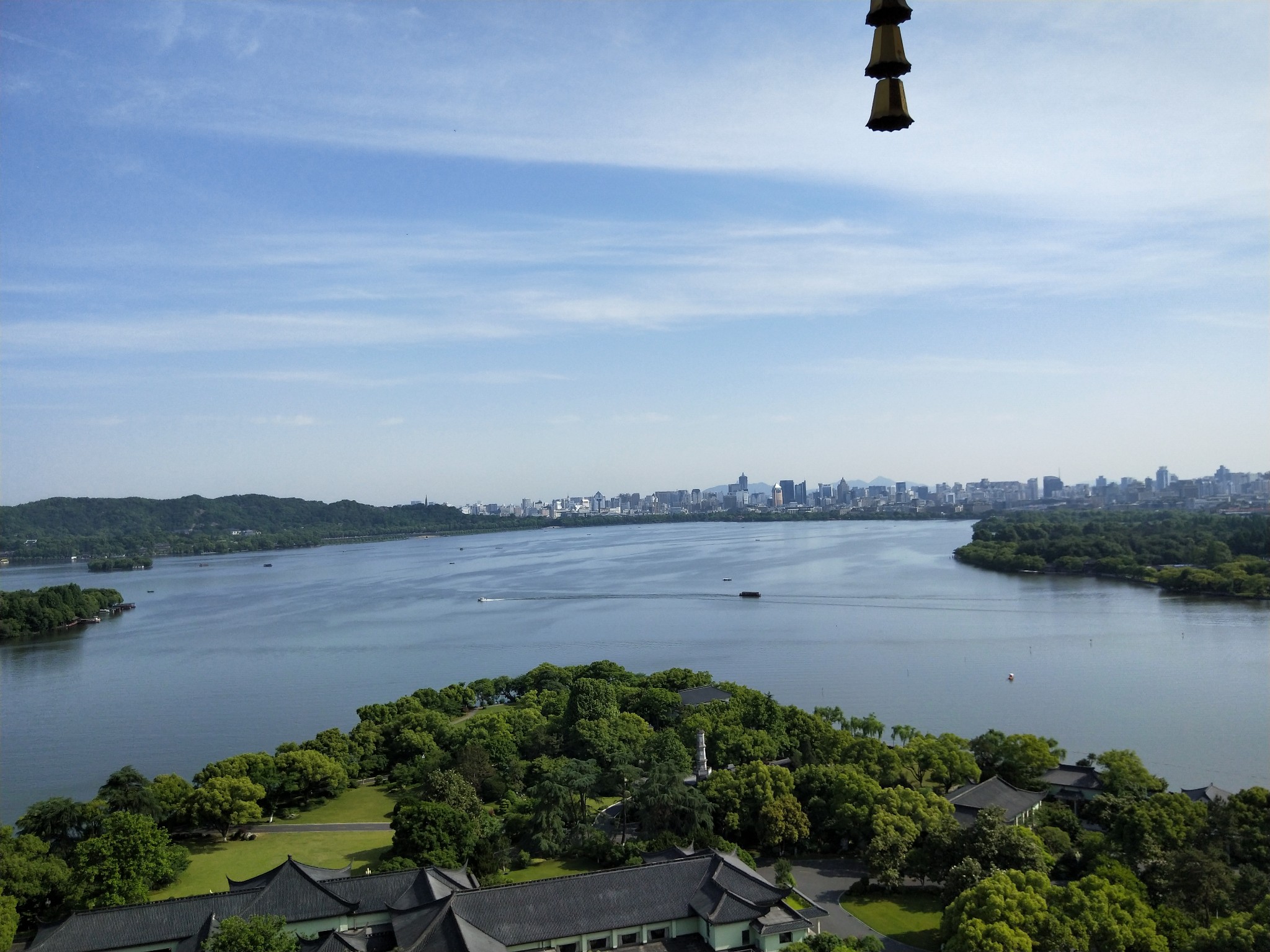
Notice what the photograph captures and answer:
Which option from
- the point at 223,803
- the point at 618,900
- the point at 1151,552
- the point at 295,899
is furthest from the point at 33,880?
the point at 1151,552

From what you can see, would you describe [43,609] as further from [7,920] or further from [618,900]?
[618,900]

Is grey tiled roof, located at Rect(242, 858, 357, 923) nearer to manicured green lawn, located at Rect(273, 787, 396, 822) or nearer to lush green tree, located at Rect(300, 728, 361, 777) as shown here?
manicured green lawn, located at Rect(273, 787, 396, 822)

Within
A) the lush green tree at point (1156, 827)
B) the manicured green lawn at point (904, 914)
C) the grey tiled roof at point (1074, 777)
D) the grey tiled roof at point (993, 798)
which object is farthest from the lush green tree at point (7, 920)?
the grey tiled roof at point (1074, 777)

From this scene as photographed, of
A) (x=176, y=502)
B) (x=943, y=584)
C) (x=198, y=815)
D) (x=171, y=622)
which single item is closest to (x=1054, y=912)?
(x=198, y=815)

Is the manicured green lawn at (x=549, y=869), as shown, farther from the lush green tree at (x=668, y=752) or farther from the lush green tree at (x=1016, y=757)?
the lush green tree at (x=1016, y=757)

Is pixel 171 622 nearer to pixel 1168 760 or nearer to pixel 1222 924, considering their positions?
pixel 1168 760
